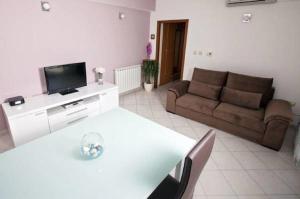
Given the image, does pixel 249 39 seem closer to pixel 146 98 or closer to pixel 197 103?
pixel 197 103

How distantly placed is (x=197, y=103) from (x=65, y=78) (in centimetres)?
238

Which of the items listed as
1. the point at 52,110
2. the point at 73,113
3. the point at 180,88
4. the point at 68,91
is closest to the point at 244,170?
the point at 180,88

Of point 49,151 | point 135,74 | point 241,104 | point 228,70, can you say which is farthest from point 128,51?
point 49,151

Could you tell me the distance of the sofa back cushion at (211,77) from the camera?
3.30m

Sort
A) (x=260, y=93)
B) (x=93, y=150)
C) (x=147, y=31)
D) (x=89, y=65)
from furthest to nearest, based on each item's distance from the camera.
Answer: (x=147, y=31)
(x=89, y=65)
(x=260, y=93)
(x=93, y=150)

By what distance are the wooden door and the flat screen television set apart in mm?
2630

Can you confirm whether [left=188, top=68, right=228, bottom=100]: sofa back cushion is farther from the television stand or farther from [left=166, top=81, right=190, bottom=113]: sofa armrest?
the television stand

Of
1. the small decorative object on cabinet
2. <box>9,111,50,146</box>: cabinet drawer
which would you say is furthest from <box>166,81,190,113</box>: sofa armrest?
<box>9,111,50,146</box>: cabinet drawer

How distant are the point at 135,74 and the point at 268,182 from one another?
138 inches

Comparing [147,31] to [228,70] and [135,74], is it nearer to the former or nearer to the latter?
[135,74]

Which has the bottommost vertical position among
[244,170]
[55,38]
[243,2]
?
[244,170]

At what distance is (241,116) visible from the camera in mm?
2648

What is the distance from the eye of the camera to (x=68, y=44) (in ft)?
9.95

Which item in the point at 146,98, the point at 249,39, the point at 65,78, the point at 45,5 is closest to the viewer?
the point at 45,5
